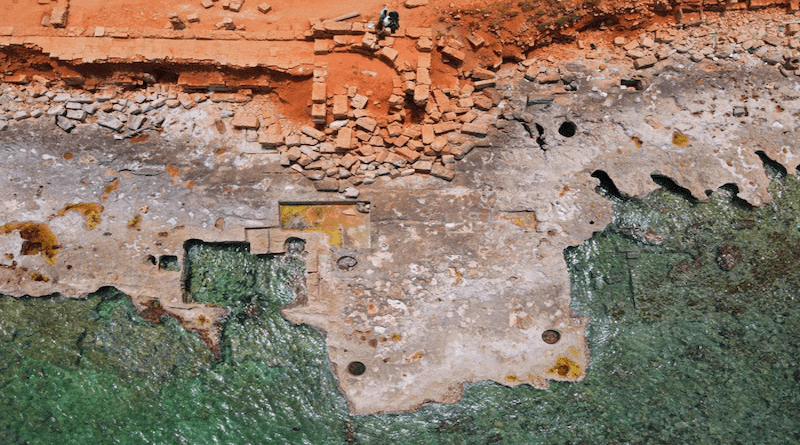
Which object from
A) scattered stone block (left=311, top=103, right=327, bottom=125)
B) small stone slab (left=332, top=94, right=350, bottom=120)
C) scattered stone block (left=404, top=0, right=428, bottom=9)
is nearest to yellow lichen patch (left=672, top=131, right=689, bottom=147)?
scattered stone block (left=404, top=0, right=428, bottom=9)

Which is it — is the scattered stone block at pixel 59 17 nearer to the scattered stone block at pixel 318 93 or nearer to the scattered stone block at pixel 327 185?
the scattered stone block at pixel 318 93

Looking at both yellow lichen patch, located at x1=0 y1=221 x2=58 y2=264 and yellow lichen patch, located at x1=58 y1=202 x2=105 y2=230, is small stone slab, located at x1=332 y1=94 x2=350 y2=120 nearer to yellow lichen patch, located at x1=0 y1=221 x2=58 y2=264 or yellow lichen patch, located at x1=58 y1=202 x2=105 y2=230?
yellow lichen patch, located at x1=58 y1=202 x2=105 y2=230

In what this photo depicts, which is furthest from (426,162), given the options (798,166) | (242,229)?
(798,166)

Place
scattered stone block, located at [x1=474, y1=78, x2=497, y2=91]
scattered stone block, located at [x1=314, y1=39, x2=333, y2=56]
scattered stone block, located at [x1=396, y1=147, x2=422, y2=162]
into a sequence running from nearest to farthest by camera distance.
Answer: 1. scattered stone block, located at [x1=396, y1=147, x2=422, y2=162]
2. scattered stone block, located at [x1=314, y1=39, x2=333, y2=56]
3. scattered stone block, located at [x1=474, y1=78, x2=497, y2=91]

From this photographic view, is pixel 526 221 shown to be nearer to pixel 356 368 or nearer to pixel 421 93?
pixel 421 93

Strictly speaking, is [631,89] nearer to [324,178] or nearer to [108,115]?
[324,178]

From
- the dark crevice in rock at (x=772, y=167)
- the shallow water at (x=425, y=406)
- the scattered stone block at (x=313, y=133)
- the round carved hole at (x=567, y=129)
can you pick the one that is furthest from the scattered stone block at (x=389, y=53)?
the dark crevice in rock at (x=772, y=167)
